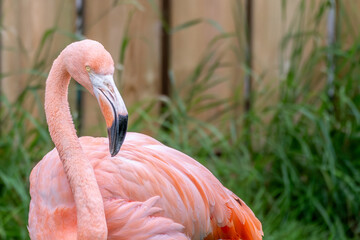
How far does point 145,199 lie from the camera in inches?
93.9

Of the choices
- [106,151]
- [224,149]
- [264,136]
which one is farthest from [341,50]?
[106,151]

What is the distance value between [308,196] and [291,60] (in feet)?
3.15

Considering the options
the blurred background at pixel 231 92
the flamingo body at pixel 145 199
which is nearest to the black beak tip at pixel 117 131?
the flamingo body at pixel 145 199

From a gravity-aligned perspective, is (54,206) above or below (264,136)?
above

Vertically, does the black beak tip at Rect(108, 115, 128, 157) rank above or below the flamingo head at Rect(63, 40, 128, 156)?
below

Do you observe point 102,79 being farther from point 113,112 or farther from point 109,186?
point 109,186

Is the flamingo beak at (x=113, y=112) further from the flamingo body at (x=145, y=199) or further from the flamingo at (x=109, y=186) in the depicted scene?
the flamingo body at (x=145, y=199)

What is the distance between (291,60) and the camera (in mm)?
3955

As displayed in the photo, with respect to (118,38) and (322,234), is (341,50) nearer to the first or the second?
(322,234)

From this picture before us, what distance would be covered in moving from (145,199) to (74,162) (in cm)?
34

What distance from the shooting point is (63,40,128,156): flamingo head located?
2.04m

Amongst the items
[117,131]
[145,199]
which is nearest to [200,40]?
[145,199]

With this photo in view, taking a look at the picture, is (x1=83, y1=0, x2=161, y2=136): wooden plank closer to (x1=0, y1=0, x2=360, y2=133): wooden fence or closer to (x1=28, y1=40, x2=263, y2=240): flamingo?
(x1=0, y1=0, x2=360, y2=133): wooden fence

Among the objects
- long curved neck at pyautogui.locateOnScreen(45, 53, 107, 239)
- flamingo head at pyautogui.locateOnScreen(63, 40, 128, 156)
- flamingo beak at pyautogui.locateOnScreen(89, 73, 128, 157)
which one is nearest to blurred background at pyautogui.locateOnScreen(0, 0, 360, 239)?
long curved neck at pyautogui.locateOnScreen(45, 53, 107, 239)
